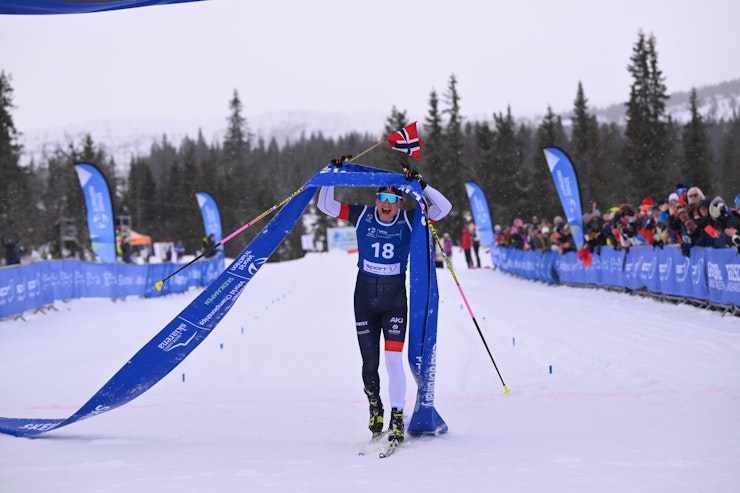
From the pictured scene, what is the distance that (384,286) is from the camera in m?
6.14

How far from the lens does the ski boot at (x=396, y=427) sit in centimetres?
568

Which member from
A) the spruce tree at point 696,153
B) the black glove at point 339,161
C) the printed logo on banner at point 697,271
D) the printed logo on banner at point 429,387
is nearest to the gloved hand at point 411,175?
the black glove at point 339,161

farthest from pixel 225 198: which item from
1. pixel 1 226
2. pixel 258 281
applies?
pixel 258 281

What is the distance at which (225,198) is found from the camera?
3767 inches

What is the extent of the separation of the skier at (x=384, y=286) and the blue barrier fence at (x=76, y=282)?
39.3 ft

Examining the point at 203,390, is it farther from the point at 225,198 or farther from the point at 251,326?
the point at 225,198

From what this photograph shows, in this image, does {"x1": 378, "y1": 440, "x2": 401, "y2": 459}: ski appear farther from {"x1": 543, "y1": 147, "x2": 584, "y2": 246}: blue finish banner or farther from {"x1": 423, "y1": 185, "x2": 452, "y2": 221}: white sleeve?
{"x1": 543, "y1": 147, "x2": 584, "y2": 246}: blue finish banner

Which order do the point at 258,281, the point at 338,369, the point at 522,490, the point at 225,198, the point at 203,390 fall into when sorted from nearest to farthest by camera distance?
the point at 522,490, the point at 203,390, the point at 338,369, the point at 258,281, the point at 225,198

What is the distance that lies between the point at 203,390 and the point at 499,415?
12.1 feet

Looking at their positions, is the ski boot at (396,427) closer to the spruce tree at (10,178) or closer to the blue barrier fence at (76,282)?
the blue barrier fence at (76,282)

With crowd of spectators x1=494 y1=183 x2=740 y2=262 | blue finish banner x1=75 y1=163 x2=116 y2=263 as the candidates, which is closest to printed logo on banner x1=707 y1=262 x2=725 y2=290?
crowd of spectators x1=494 y1=183 x2=740 y2=262

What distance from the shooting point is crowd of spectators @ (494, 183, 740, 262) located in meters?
13.1

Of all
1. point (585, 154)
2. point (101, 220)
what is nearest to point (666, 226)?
point (101, 220)

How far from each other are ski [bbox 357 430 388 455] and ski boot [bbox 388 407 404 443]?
0.09m
